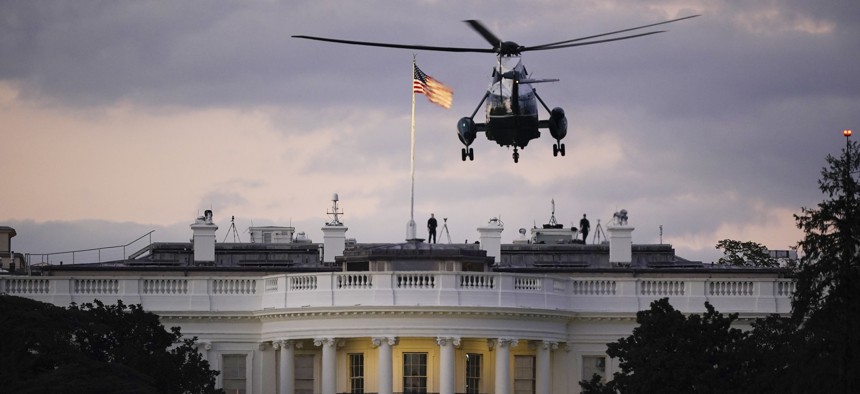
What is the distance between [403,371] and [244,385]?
6.76 m

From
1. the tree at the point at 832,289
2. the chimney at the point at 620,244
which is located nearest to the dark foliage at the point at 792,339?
the tree at the point at 832,289

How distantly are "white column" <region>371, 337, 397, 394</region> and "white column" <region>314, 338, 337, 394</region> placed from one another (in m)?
1.81

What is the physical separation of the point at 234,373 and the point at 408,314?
27.9 ft

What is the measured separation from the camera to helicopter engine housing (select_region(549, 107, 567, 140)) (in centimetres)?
14525

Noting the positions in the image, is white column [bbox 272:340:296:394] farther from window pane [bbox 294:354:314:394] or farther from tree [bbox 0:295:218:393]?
tree [bbox 0:295:218:393]

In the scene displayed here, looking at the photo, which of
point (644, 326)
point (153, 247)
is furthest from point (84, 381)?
point (153, 247)

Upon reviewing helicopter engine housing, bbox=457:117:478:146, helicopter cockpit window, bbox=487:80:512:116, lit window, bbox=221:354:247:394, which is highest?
helicopter cockpit window, bbox=487:80:512:116

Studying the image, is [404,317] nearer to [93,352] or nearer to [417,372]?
[417,372]

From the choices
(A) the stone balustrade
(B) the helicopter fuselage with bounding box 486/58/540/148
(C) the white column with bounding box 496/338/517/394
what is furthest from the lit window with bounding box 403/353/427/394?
(B) the helicopter fuselage with bounding box 486/58/540/148

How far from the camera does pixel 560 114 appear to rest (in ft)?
477

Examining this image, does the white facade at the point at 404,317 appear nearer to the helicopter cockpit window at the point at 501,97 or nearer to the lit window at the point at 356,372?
the lit window at the point at 356,372

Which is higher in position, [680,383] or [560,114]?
[560,114]

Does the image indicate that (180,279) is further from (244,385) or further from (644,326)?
(644,326)

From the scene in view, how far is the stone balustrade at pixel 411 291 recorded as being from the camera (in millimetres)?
146500
